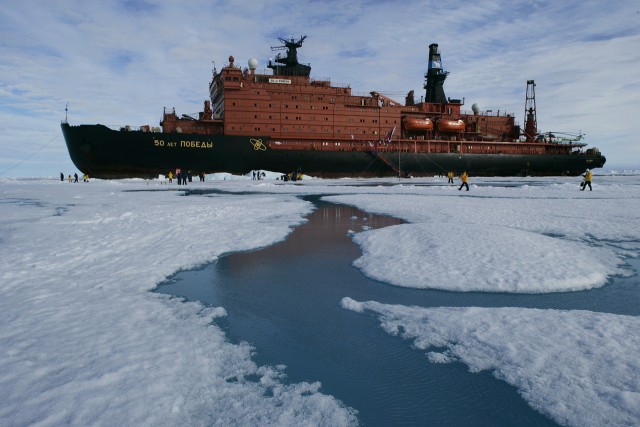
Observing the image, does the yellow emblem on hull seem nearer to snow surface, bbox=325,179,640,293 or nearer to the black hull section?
the black hull section

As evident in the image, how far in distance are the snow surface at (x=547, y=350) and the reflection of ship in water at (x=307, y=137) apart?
31302 mm

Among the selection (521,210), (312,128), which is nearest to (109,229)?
(521,210)

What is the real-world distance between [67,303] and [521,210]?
12.4m

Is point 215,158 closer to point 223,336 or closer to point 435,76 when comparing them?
point 435,76

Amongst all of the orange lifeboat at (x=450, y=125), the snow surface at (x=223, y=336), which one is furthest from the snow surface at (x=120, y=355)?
the orange lifeboat at (x=450, y=125)

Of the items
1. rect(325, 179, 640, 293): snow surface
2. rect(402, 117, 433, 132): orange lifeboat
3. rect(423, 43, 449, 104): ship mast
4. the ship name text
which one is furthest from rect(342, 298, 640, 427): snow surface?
rect(423, 43, 449, 104): ship mast

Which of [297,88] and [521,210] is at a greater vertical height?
[297,88]

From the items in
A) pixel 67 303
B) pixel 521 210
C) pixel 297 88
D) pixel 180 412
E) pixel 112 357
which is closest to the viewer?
pixel 180 412

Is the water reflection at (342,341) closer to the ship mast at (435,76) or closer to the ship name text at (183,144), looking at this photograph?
the ship name text at (183,144)

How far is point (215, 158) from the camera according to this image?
33.6 metres

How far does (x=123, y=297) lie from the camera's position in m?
4.54

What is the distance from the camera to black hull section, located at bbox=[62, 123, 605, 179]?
102 feet

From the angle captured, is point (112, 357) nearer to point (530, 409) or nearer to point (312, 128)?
point (530, 409)

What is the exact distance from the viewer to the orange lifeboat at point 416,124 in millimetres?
39812
